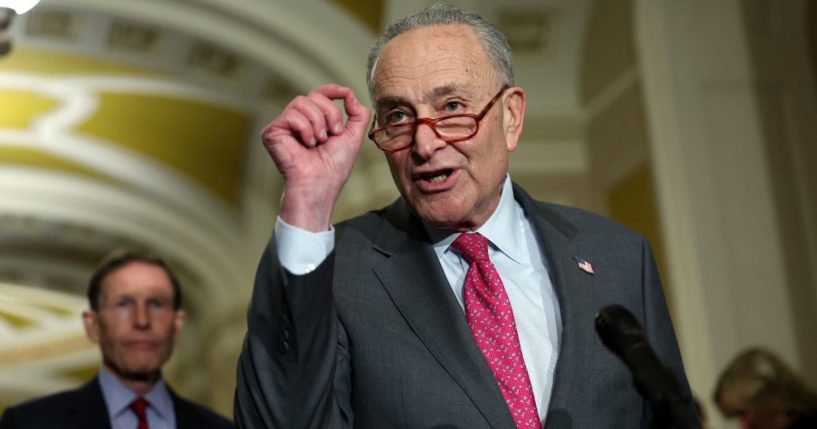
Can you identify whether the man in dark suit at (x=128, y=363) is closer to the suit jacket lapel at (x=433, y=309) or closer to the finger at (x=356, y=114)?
the suit jacket lapel at (x=433, y=309)

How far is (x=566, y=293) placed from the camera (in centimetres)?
195

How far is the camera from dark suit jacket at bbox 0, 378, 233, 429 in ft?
10.8

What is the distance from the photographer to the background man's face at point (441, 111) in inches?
75.4

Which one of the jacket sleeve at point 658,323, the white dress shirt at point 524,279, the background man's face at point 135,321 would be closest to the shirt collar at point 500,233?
the white dress shirt at point 524,279

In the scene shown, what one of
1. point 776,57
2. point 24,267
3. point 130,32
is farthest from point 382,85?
point 24,267

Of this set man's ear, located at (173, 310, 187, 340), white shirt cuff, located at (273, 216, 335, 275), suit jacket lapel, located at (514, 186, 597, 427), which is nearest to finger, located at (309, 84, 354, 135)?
white shirt cuff, located at (273, 216, 335, 275)

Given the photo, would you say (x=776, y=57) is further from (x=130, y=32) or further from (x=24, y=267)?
(x=24, y=267)

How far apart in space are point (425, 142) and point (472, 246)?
22 cm

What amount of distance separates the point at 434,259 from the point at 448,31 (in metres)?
0.38

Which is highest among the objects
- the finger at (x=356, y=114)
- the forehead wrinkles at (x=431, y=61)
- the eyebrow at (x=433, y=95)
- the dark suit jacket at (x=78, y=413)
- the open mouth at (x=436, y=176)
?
the forehead wrinkles at (x=431, y=61)

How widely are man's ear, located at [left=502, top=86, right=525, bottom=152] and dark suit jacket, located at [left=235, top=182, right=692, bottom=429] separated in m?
0.12

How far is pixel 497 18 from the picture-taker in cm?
795

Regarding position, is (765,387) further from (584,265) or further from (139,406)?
(584,265)

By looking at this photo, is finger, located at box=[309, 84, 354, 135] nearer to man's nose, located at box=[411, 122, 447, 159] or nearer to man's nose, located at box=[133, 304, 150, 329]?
man's nose, located at box=[411, 122, 447, 159]
